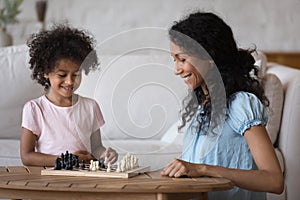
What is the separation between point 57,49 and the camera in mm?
1926

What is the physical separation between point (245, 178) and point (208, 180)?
0.38ft

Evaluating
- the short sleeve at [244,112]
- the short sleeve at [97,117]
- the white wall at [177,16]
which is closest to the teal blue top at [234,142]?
the short sleeve at [244,112]

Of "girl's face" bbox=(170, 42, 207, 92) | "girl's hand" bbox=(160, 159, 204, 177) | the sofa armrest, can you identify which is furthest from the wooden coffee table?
the sofa armrest

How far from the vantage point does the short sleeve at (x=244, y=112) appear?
1.55m

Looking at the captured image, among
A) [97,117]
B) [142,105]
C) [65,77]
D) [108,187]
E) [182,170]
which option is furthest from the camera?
[142,105]

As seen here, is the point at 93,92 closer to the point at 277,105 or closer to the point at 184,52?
the point at 184,52

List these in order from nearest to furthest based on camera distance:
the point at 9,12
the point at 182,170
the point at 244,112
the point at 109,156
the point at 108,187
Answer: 1. the point at 108,187
2. the point at 182,170
3. the point at 244,112
4. the point at 109,156
5. the point at 9,12

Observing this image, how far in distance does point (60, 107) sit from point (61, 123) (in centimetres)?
5

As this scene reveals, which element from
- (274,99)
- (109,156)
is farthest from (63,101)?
(274,99)

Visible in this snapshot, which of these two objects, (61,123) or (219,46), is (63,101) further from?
(219,46)

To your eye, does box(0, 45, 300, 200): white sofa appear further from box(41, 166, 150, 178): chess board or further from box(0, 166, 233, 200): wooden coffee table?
box(0, 166, 233, 200): wooden coffee table

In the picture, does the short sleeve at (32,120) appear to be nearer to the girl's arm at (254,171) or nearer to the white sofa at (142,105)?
the white sofa at (142,105)

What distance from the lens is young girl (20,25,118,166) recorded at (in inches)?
72.5

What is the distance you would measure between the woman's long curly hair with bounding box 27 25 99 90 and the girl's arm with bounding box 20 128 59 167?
172 mm
